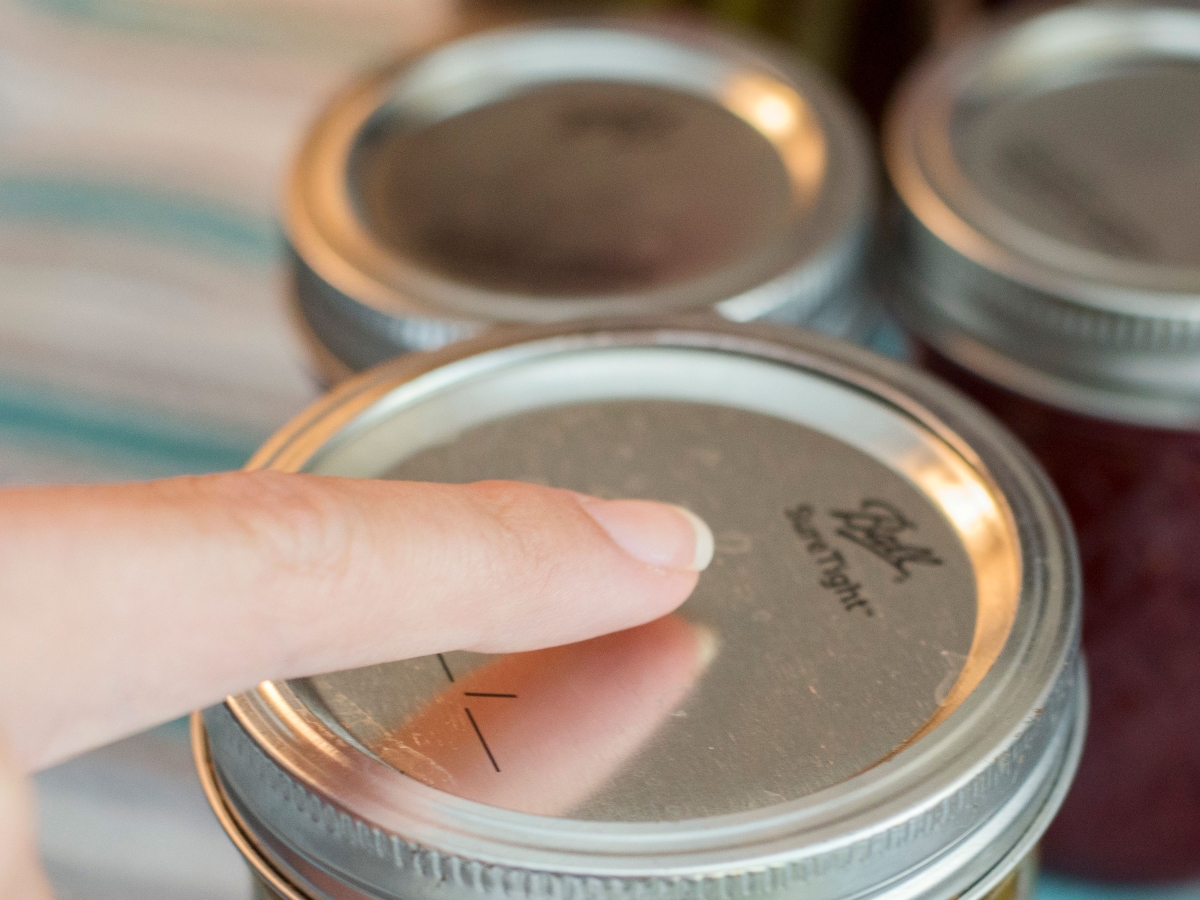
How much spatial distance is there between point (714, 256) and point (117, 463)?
0.53m

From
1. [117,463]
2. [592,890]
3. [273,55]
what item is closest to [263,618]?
[592,890]

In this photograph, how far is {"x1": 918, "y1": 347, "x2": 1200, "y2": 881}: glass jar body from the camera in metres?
0.54

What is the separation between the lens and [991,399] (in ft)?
1.87

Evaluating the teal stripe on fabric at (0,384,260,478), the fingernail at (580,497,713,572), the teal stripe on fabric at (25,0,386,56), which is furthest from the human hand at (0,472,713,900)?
the teal stripe on fabric at (25,0,386,56)

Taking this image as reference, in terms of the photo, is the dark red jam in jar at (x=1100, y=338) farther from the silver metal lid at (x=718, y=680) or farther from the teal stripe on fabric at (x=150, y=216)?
the teal stripe on fabric at (x=150, y=216)

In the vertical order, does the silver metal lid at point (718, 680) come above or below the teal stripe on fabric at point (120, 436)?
above

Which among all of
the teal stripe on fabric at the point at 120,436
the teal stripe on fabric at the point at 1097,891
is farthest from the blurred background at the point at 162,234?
the teal stripe on fabric at the point at 1097,891

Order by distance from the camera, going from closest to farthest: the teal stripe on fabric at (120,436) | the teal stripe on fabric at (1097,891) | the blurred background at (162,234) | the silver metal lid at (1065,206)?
1. the silver metal lid at (1065,206)
2. the teal stripe on fabric at (1097,891)
3. the blurred background at (162,234)
4. the teal stripe on fabric at (120,436)

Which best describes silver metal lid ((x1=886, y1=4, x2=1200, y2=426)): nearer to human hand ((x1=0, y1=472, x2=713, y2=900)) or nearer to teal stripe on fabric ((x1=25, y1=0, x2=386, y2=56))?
human hand ((x1=0, y1=472, x2=713, y2=900))

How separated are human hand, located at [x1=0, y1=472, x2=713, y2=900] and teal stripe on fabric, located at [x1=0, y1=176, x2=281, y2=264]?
74cm

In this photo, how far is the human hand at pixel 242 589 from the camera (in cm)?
27

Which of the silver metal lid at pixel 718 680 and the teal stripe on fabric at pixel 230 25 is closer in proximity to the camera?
the silver metal lid at pixel 718 680

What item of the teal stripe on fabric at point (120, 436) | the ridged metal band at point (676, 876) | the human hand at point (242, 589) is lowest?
the teal stripe on fabric at point (120, 436)

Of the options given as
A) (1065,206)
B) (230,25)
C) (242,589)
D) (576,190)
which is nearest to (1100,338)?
(1065,206)
